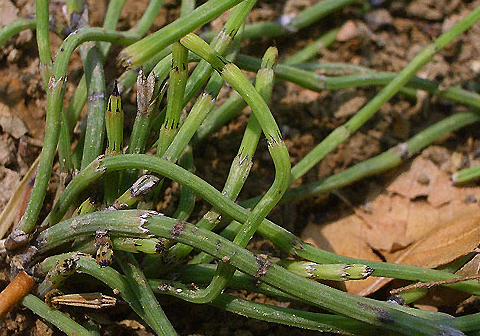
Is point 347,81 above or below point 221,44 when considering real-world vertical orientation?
above

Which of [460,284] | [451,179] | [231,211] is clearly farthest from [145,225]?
[451,179]

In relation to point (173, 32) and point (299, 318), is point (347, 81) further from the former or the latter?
point (299, 318)

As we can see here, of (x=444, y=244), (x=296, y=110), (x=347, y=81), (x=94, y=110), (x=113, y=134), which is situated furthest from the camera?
(x=296, y=110)

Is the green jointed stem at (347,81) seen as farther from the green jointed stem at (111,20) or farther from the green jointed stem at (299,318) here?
the green jointed stem at (299,318)

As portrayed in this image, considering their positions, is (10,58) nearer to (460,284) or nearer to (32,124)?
(32,124)

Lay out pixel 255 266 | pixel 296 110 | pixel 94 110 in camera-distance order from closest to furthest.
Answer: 1. pixel 255 266
2. pixel 94 110
3. pixel 296 110

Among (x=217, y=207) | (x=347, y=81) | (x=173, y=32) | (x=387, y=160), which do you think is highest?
(x=347, y=81)

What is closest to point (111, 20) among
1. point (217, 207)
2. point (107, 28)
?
point (107, 28)

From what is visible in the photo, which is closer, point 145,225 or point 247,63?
point 145,225
